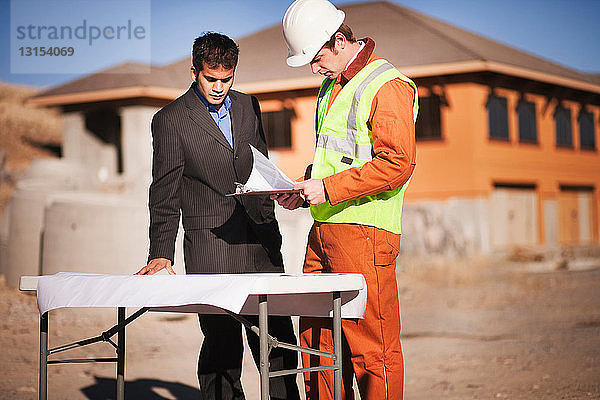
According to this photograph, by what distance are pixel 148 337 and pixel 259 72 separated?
1227 cm

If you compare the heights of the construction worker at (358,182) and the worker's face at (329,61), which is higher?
the worker's face at (329,61)

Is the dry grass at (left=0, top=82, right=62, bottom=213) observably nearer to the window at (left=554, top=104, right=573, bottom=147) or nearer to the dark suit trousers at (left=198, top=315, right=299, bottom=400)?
the window at (left=554, top=104, right=573, bottom=147)

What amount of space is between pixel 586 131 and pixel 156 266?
20702mm

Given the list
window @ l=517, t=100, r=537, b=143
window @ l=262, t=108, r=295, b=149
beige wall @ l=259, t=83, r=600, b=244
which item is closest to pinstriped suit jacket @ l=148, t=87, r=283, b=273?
beige wall @ l=259, t=83, r=600, b=244

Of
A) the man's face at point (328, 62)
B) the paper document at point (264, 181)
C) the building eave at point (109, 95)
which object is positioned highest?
the building eave at point (109, 95)

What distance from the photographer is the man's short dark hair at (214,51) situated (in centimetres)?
361

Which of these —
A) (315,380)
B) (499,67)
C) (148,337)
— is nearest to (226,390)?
(315,380)

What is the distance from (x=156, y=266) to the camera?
3568 millimetres

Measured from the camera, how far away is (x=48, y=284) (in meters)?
3.31

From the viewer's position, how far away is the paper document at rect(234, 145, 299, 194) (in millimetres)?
3004

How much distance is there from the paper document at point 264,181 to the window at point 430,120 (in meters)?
16.0

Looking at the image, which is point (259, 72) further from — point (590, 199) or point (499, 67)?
point (590, 199)

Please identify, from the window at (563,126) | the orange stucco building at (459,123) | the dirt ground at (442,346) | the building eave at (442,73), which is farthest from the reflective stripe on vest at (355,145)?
the window at (563,126)

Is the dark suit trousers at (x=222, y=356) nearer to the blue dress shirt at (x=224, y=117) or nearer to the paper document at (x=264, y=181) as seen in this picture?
the blue dress shirt at (x=224, y=117)
